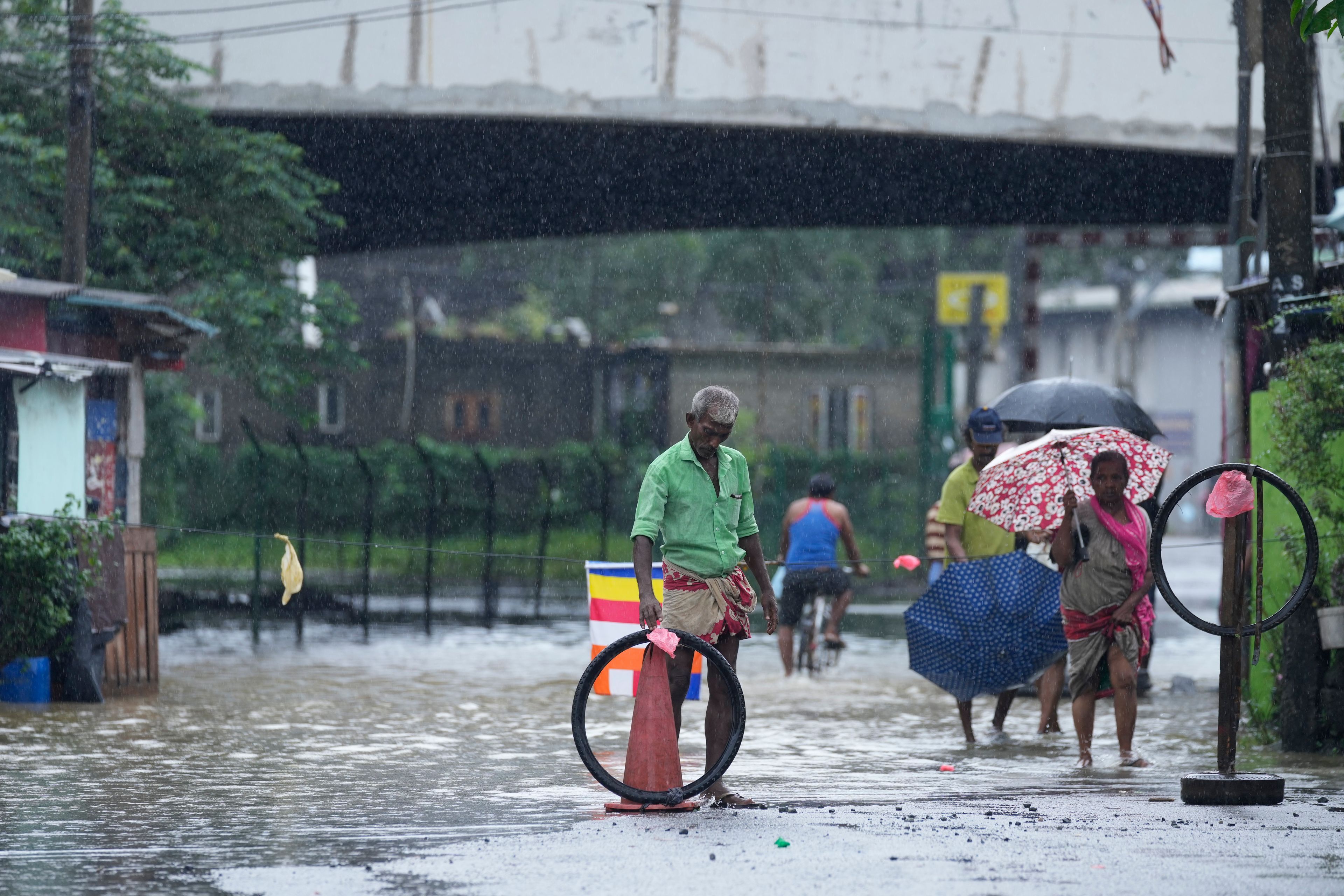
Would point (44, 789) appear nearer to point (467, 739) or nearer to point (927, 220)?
point (467, 739)

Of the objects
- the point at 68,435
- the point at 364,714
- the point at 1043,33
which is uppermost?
the point at 1043,33

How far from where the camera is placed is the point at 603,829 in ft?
22.2

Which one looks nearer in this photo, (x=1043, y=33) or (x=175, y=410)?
(x=1043, y=33)

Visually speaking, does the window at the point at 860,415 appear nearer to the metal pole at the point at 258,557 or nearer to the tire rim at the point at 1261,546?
the metal pole at the point at 258,557

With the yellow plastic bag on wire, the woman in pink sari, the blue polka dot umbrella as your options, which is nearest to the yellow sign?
the yellow plastic bag on wire

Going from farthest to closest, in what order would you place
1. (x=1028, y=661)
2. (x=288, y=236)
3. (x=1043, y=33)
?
1. (x=288, y=236)
2. (x=1043, y=33)
3. (x=1028, y=661)

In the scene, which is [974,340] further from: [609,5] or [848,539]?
[848,539]

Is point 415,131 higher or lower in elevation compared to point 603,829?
higher

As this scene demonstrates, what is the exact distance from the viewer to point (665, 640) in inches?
287

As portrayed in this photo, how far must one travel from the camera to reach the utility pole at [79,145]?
17.0m

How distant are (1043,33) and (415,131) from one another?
6490 millimetres

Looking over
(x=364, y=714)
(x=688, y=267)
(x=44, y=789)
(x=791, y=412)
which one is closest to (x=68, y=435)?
(x=364, y=714)

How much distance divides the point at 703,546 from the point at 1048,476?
344 centimetres

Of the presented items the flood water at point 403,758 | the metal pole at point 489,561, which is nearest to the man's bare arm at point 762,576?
the flood water at point 403,758
